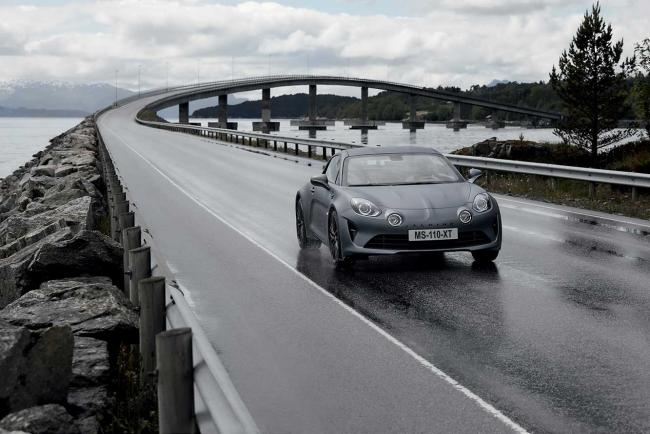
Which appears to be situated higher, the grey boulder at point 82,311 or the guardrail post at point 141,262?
the guardrail post at point 141,262

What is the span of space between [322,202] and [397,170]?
3.58 feet

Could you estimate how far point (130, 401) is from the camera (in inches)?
206

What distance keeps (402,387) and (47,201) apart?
471 inches

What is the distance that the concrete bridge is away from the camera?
13450cm

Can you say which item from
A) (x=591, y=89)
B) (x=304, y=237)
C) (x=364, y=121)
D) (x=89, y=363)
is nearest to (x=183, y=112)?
(x=364, y=121)

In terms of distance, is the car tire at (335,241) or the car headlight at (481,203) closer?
the car headlight at (481,203)

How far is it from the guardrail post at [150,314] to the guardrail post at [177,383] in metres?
1.34

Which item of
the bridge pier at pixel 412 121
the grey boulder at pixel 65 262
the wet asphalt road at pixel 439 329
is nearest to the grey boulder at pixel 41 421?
the wet asphalt road at pixel 439 329

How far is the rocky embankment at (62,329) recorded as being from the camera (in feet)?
15.1

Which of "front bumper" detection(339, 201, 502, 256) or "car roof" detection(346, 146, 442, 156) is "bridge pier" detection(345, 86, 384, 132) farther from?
"front bumper" detection(339, 201, 502, 256)

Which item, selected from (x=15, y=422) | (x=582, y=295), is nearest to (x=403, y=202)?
(x=582, y=295)

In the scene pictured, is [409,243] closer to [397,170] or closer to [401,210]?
[401,210]

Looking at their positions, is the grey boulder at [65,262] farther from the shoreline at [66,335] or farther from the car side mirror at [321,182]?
the car side mirror at [321,182]

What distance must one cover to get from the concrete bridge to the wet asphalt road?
11577 centimetres
